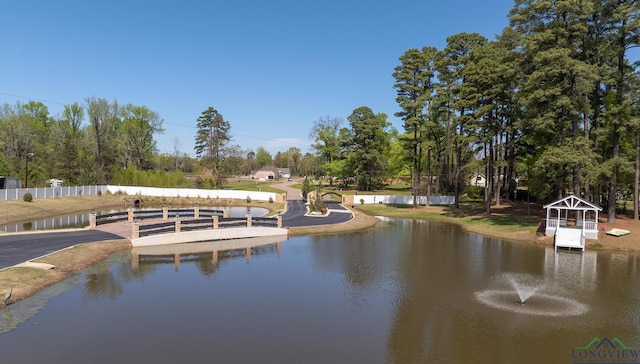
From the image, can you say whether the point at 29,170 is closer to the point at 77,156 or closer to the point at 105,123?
the point at 77,156

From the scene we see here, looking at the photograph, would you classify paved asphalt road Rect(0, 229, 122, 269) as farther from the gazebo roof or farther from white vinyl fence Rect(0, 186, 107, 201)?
the gazebo roof

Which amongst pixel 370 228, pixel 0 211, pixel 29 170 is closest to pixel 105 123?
pixel 29 170

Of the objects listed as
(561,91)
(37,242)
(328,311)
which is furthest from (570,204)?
(37,242)

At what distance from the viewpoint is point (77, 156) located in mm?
63250

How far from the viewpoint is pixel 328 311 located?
1584cm

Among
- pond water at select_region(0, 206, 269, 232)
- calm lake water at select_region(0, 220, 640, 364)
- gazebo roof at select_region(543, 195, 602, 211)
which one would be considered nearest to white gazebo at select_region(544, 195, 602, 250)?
gazebo roof at select_region(543, 195, 602, 211)

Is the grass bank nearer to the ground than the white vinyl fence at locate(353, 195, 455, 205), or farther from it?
nearer to the ground

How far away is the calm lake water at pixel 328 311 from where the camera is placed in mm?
12250

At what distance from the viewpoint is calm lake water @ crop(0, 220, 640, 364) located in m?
12.2

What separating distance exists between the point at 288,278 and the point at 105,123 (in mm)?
68510

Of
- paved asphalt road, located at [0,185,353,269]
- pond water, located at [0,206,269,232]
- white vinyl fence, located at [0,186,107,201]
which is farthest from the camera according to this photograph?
white vinyl fence, located at [0,186,107,201]

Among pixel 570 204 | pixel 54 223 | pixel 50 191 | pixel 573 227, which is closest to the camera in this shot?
pixel 570 204

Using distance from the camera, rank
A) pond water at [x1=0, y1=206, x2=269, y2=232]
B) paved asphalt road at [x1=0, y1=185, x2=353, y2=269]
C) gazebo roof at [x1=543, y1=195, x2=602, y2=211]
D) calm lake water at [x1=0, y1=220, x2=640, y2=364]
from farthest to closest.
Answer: pond water at [x1=0, y1=206, x2=269, y2=232] → gazebo roof at [x1=543, y1=195, x2=602, y2=211] → paved asphalt road at [x1=0, y1=185, x2=353, y2=269] → calm lake water at [x1=0, y1=220, x2=640, y2=364]

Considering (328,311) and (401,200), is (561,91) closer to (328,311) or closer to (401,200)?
(401,200)
